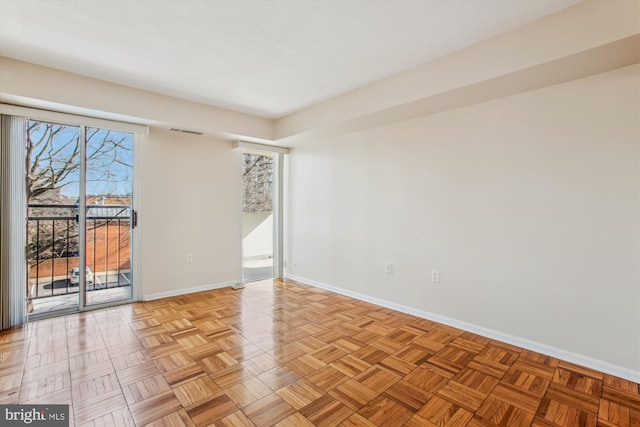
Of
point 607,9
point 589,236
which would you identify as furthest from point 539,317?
point 607,9

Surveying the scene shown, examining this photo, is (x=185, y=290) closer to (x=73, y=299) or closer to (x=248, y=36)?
(x=73, y=299)

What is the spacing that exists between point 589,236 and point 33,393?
3.77 m

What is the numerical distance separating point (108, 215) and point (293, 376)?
2.86 metres

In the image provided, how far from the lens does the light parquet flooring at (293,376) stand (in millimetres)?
1644

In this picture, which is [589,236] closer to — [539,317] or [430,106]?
[539,317]

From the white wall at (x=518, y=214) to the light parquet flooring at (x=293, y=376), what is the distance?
35 centimetres

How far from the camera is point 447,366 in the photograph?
2.15 m

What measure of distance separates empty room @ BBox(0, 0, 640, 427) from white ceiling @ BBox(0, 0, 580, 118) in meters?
0.02

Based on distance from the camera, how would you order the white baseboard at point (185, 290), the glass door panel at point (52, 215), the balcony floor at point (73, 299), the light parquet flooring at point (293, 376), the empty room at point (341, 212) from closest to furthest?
1. the light parquet flooring at point (293, 376)
2. the empty room at point (341, 212)
3. the glass door panel at point (52, 215)
4. the balcony floor at point (73, 299)
5. the white baseboard at point (185, 290)

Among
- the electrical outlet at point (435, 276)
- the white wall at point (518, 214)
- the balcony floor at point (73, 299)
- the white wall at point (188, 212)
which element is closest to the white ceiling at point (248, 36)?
the white wall at point (518, 214)

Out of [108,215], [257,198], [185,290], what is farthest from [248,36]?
[185,290]

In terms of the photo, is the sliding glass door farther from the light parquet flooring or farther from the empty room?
the light parquet flooring

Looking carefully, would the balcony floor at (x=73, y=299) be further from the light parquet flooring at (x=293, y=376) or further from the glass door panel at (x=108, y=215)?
the light parquet flooring at (x=293, y=376)

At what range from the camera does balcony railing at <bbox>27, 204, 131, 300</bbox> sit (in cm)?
304
